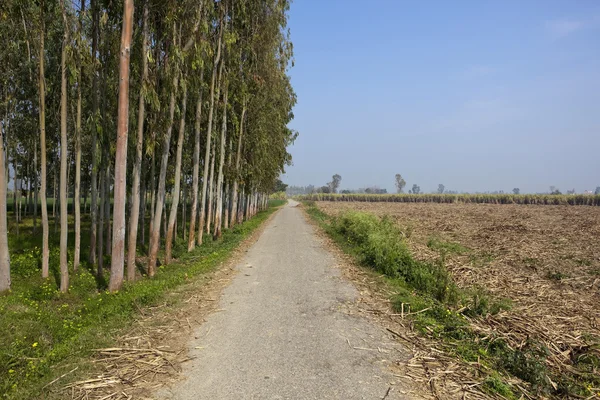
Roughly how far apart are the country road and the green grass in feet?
5.03

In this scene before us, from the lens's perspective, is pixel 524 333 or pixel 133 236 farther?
pixel 133 236

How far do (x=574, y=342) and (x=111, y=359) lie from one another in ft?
22.4

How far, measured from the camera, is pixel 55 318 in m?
8.03

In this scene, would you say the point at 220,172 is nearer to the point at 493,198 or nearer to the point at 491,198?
the point at 491,198

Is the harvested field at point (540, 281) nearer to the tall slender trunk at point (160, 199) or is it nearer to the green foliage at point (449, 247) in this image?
the green foliage at point (449, 247)

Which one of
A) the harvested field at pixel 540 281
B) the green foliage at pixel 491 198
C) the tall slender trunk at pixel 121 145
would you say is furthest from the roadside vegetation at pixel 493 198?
the tall slender trunk at pixel 121 145

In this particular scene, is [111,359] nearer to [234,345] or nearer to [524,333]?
[234,345]

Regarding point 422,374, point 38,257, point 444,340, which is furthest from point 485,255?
point 38,257

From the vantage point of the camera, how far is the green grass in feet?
15.8

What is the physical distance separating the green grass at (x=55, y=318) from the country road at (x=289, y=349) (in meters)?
1.53

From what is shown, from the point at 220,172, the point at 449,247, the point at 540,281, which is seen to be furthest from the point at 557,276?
the point at 220,172

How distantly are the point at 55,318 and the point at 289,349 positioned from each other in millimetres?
6021

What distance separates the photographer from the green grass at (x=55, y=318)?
482 centimetres

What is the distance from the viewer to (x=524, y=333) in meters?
5.85
